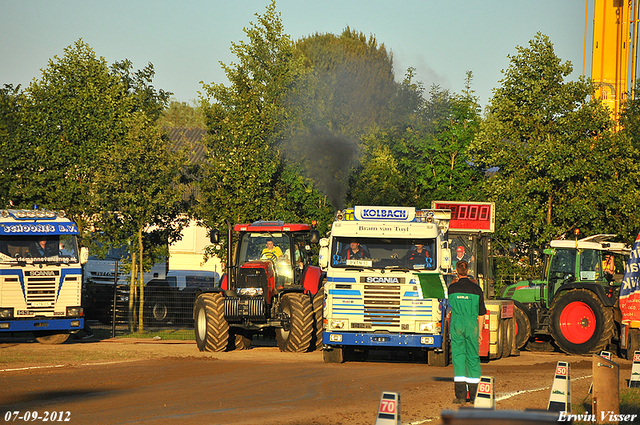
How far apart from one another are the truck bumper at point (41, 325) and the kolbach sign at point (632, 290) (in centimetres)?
1287

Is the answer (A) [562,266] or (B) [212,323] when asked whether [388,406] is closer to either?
(B) [212,323]

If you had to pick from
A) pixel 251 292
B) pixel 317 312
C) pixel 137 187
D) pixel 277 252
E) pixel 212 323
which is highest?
pixel 137 187

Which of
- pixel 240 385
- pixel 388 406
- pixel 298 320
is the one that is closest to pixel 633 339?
pixel 298 320

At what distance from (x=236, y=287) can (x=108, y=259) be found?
10669mm

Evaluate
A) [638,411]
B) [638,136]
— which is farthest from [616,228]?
[638,411]

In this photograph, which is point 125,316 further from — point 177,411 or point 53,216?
point 177,411

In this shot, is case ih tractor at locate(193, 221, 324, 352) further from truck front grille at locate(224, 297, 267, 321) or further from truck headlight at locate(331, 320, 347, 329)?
truck headlight at locate(331, 320, 347, 329)

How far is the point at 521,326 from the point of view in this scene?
19125 millimetres

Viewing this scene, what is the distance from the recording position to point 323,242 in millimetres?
15602

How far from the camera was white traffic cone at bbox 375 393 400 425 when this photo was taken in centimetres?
637

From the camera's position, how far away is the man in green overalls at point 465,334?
1056cm

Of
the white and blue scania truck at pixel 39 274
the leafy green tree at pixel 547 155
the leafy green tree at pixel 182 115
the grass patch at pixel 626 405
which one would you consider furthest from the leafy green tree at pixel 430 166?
the leafy green tree at pixel 182 115

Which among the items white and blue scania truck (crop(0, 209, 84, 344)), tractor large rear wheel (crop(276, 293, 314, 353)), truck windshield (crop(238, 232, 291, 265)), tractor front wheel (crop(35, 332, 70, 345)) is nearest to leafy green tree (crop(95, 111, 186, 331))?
tractor front wheel (crop(35, 332, 70, 345))

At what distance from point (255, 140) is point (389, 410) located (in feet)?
66.2
